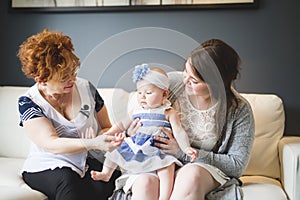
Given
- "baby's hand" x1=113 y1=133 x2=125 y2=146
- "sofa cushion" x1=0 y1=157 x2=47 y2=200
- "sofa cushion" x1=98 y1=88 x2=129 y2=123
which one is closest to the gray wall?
"sofa cushion" x1=98 y1=88 x2=129 y2=123

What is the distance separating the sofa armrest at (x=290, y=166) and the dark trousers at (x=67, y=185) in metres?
0.77

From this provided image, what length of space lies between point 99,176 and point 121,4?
1.22 meters

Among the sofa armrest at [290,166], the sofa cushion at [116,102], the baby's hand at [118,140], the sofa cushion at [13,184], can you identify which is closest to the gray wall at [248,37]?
the sofa cushion at [116,102]

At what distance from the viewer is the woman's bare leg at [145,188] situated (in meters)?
1.72

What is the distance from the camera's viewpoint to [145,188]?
5.66 feet

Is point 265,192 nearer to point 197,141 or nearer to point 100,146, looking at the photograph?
point 197,141

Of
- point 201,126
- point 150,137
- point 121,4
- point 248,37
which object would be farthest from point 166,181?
point 121,4

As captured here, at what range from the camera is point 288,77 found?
250cm

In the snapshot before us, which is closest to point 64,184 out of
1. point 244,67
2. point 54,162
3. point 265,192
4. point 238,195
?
point 54,162

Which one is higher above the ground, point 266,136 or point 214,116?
point 214,116

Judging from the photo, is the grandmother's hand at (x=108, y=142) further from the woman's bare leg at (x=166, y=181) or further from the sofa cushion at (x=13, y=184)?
the sofa cushion at (x=13, y=184)

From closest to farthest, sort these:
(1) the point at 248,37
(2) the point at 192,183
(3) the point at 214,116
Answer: (2) the point at 192,183, (3) the point at 214,116, (1) the point at 248,37

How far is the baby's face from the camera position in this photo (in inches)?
70.2

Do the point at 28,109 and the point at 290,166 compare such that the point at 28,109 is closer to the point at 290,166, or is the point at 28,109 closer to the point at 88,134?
the point at 88,134
